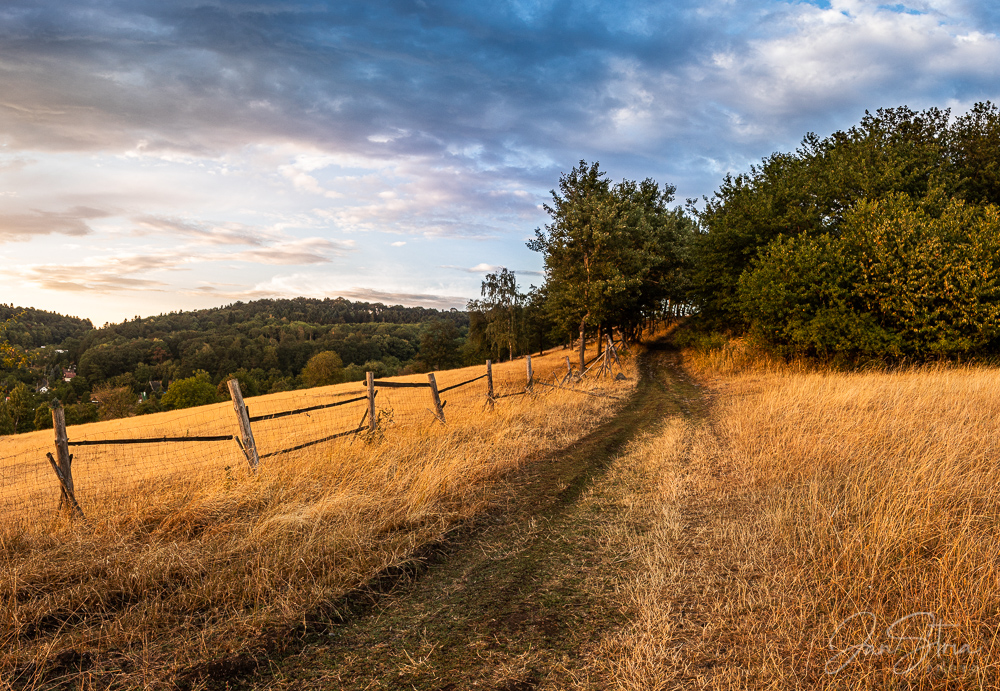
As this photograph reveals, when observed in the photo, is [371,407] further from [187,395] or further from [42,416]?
[42,416]

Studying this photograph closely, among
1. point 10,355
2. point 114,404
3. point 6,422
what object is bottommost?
point 6,422

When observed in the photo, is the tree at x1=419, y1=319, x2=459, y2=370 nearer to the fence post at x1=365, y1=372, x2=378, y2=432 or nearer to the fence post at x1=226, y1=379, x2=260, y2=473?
the fence post at x1=365, y1=372, x2=378, y2=432

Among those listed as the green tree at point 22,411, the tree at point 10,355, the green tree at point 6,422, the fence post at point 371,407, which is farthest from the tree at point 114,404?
the fence post at point 371,407

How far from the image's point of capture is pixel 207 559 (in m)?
4.98

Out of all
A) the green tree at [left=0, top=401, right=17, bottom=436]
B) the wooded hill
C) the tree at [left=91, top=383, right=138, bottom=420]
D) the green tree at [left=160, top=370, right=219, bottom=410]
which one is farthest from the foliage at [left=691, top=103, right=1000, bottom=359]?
the green tree at [left=0, top=401, right=17, bottom=436]

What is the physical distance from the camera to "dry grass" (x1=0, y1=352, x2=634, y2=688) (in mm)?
3838

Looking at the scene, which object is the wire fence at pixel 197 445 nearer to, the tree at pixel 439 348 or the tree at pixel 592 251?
the tree at pixel 592 251

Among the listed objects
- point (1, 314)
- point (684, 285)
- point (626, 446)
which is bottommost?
point (626, 446)

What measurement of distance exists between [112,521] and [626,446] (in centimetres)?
897

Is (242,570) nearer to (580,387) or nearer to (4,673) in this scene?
(4,673)

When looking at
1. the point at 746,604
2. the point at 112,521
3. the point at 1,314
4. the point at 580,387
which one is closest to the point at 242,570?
the point at 112,521

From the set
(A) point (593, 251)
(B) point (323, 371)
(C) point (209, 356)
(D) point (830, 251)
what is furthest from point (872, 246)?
(C) point (209, 356)

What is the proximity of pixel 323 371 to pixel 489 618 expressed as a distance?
89.9 m

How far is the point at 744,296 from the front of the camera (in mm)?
22484
